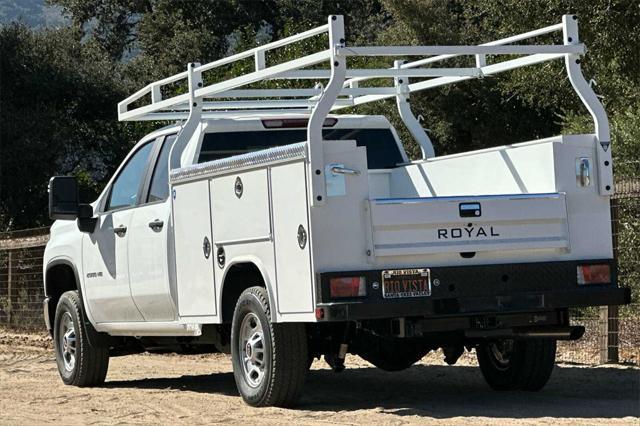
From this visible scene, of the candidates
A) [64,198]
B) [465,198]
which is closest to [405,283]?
[465,198]

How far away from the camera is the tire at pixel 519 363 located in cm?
1033

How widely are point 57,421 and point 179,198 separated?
6.26 feet

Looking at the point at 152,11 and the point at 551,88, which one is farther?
the point at 152,11

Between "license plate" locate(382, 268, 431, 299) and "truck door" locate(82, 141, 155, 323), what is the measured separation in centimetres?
314

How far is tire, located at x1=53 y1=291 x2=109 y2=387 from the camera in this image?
12203 millimetres

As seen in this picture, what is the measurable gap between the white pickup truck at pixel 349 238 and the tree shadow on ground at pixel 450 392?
0.33m

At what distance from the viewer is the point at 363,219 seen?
8.91 meters

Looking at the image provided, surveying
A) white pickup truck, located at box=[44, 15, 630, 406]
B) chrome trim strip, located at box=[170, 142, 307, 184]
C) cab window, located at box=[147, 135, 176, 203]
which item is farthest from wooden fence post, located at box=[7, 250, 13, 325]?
chrome trim strip, located at box=[170, 142, 307, 184]

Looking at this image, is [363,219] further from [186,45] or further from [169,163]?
[186,45]

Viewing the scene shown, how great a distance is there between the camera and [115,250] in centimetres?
1164

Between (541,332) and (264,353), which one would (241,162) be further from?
(541,332)

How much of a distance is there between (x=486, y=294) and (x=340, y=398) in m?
1.92

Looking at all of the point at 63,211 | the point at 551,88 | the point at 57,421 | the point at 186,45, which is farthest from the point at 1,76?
the point at 57,421

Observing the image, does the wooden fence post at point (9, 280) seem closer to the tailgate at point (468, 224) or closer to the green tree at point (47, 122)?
the green tree at point (47, 122)
